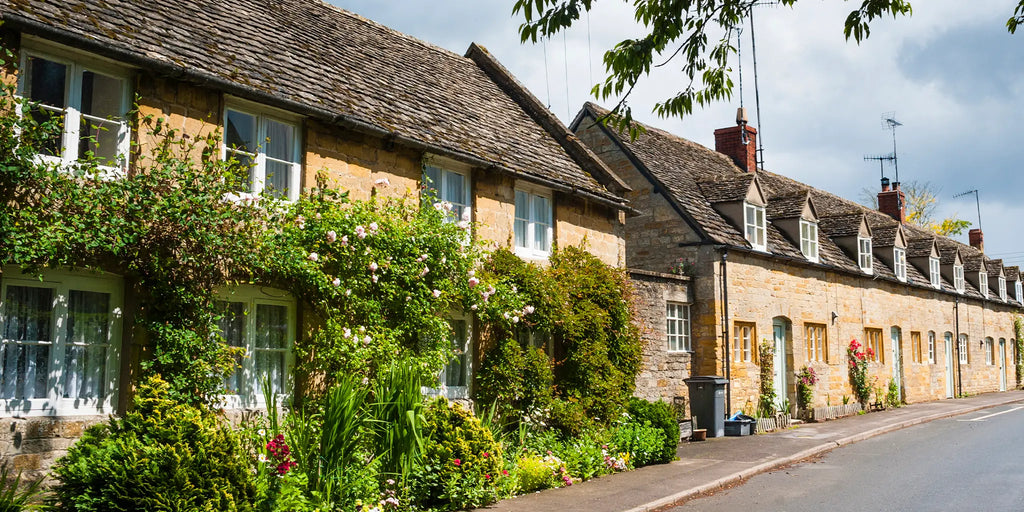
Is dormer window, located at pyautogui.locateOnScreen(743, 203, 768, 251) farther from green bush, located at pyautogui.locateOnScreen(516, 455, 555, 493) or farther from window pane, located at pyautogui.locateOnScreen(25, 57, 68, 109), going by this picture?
window pane, located at pyautogui.locateOnScreen(25, 57, 68, 109)

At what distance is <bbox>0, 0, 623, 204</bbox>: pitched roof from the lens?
386 inches

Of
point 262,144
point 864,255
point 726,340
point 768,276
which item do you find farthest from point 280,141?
point 864,255

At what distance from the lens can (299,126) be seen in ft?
38.5

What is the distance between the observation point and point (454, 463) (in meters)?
10.5

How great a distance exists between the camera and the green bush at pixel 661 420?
14922 mm

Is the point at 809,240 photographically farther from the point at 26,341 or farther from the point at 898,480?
the point at 26,341

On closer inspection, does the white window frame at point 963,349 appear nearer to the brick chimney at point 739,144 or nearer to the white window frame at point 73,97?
the brick chimney at point 739,144

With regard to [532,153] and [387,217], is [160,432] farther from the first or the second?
[532,153]

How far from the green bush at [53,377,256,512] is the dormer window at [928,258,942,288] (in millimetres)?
32314

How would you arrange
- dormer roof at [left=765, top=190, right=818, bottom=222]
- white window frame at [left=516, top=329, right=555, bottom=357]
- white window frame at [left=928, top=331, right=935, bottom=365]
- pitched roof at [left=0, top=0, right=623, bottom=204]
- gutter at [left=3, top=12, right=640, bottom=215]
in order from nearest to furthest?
gutter at [left=3, top=12, right=640, bottom=215] → pitched roof at [left=0, top=0, right=623, bottom=204] → white window frame at [left=516, top=329, right=555, bottom=357] → dormer roof at [left=765, top=190, right=818, bottom=222] → white window frame at [left=928, top=331, right=935, bottom=365]

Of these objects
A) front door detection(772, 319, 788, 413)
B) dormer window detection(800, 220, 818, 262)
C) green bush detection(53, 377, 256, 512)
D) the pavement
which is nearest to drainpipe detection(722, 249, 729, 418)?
the pavement

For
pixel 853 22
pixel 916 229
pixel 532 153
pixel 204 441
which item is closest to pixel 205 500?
pixel 204 441

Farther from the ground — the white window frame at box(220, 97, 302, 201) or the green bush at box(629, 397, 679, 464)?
the white window frame at box(220, 97, 302, 201)

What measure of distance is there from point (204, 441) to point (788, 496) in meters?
7.81
